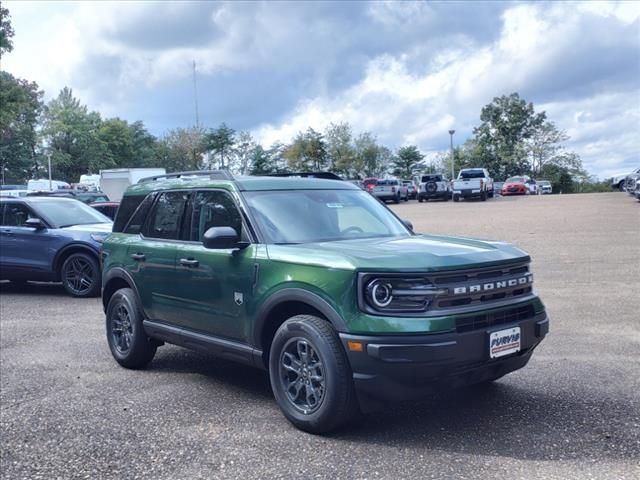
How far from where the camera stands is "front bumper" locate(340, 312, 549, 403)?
12.9 feet

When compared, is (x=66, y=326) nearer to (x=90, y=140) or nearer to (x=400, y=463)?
(x=400, y=463)

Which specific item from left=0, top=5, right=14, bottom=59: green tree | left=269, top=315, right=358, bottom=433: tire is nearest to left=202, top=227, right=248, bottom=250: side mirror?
left=269, top=315, right=358, bottom=433: tire

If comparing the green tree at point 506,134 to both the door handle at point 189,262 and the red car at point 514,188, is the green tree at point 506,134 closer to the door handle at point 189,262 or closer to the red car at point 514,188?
the red car at point 514,188

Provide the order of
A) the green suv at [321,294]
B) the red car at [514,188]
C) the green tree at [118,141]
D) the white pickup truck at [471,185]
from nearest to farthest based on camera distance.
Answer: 1. the green suv at [321,294]
2. the white pickup truck at [471,185]
3. the red car at [514,188]
4. the green tree at [118,141]

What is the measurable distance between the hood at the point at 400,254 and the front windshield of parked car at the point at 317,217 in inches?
8.4

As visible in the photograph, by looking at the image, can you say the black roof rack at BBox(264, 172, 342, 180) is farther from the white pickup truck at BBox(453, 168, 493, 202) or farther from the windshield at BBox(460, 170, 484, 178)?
the windshield at BBox(460, 170, 484, 178)

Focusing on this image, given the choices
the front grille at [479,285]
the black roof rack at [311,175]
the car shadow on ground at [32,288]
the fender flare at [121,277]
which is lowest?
the car shadow on ground at [32,288]

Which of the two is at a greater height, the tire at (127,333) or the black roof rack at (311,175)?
the black roof rack at (311,175)

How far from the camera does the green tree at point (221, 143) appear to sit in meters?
52.4

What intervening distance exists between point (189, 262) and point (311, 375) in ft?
5.36

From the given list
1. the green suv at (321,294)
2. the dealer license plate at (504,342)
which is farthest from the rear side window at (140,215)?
the dealer license plate at (504,342)

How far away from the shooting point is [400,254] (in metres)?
4.27

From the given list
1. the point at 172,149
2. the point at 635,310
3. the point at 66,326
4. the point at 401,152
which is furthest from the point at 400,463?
the point at 401,152

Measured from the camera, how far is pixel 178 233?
5797 mm
